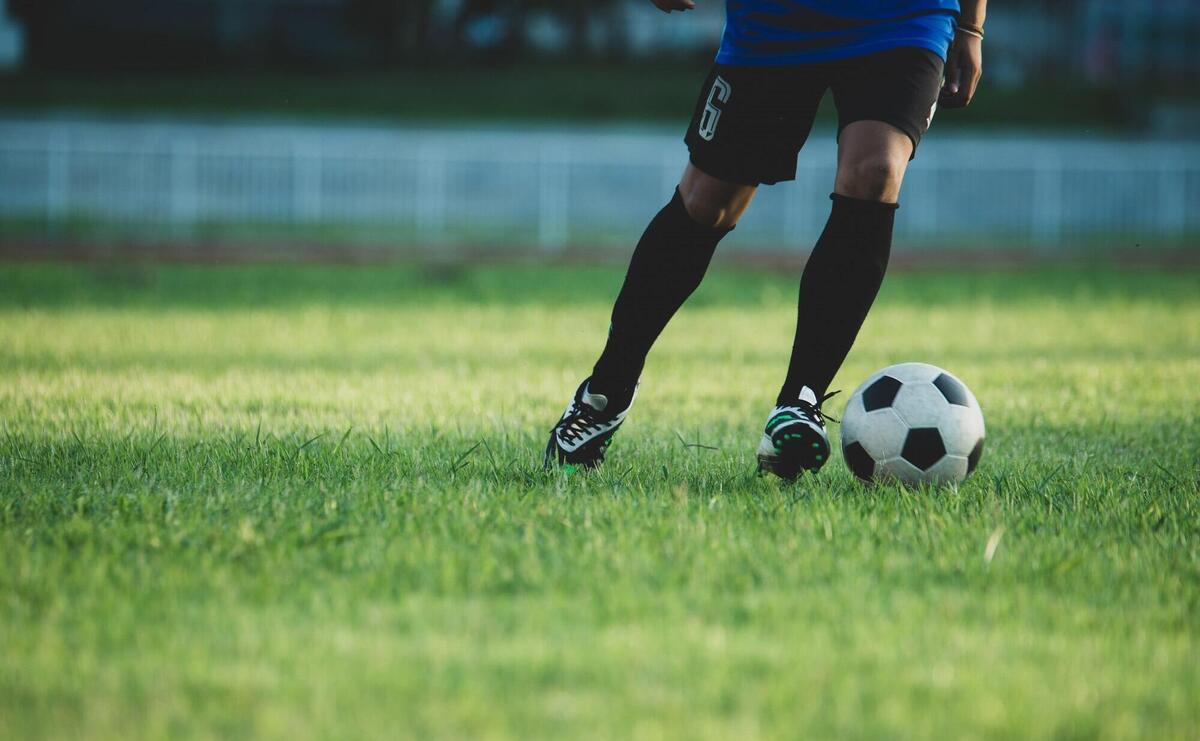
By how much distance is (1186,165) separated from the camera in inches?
778

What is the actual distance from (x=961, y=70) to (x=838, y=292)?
0.78m

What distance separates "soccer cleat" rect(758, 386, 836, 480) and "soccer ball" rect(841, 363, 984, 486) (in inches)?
5.7

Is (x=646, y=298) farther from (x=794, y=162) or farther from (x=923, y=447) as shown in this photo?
(x=923, y=447)

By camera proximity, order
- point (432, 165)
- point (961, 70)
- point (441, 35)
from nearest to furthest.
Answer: point (961, 70), point (432, 165), point (441, 35)

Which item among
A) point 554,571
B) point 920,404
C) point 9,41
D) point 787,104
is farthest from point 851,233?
point 9,41

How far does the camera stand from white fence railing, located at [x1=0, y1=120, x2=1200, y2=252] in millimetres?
17344

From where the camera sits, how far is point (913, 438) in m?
3.48

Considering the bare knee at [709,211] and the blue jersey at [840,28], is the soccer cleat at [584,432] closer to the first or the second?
the bare knee at [709,211]

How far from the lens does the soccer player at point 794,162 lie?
3.41 m

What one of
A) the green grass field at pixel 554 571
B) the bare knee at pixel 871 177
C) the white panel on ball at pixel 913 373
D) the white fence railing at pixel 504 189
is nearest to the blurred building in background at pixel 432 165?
the white fence railing at pixel 504 189

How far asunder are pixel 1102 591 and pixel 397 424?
8.55 ft

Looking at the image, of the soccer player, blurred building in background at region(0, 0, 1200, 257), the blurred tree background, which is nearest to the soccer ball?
the soccer player

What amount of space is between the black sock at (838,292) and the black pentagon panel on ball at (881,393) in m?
0.14

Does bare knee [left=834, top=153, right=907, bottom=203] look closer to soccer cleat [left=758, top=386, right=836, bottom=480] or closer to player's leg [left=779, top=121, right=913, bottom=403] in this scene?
player's leg [left=779, top=121, right=913, bottom=403]
